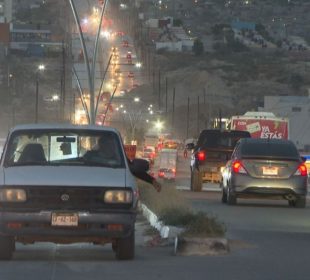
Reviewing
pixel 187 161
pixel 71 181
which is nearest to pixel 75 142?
pixel 71 181

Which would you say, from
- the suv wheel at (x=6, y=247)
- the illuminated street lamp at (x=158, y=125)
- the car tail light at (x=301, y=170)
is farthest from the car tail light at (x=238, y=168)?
the illuminated street lamp at (x=158, y=125)

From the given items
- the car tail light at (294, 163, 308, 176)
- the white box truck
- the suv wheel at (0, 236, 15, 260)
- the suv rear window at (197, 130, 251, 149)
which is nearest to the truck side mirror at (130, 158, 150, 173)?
the suv wheel at (0, 236, 15, 260)

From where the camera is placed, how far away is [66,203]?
14117 mm

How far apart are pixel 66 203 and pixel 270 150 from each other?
41.3 feet

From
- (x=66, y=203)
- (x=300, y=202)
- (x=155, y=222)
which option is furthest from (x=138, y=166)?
(x=300, y=202)

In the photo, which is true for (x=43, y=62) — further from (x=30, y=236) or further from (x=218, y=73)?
(x=30, y=236)

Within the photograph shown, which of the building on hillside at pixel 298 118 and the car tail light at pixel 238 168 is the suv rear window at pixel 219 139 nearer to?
the car tail light at pixel 238 168

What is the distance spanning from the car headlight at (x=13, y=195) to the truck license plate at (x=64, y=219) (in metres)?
0.46

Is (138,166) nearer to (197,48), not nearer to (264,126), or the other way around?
(264,126)

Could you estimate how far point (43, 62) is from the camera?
14412cm

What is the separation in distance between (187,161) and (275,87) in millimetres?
67789

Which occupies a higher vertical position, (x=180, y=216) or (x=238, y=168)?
(x=238, y=168)

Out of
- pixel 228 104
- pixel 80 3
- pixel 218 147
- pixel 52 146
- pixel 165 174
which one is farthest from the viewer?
pixel 80 3

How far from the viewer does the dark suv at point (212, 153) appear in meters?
33.1
